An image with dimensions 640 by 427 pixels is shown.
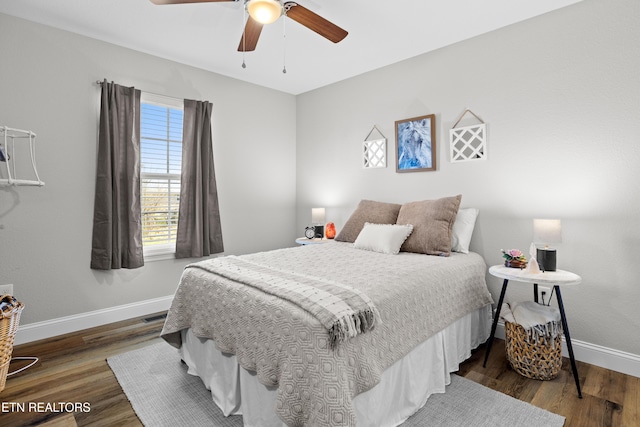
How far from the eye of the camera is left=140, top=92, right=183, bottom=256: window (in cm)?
333

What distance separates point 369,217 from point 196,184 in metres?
1.85

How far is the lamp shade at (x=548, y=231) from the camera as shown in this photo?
7.16 feet

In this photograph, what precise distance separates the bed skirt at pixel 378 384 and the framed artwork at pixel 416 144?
152 centimetres

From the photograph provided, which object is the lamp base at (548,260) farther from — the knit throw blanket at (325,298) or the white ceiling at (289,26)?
the white ceiling at (289,26)

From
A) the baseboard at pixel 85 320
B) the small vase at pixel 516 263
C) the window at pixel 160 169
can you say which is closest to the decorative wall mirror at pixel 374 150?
the small vase at pixel 516 263

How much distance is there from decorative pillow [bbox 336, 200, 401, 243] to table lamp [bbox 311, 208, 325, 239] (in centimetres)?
61

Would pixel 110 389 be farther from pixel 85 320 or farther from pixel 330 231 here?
pixel 330 231

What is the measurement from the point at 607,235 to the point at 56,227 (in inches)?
168

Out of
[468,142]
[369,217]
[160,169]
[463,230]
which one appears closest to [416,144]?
[468,142]

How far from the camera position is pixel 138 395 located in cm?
196

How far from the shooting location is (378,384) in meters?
1.53

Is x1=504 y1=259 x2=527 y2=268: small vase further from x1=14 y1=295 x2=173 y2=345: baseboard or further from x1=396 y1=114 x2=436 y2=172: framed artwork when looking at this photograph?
x1=14 y1=295 x2=173 y2=345: baseboard

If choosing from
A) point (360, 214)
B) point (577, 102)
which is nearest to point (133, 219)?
point (360, 214)

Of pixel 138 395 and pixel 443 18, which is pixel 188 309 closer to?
pixel 138 395
